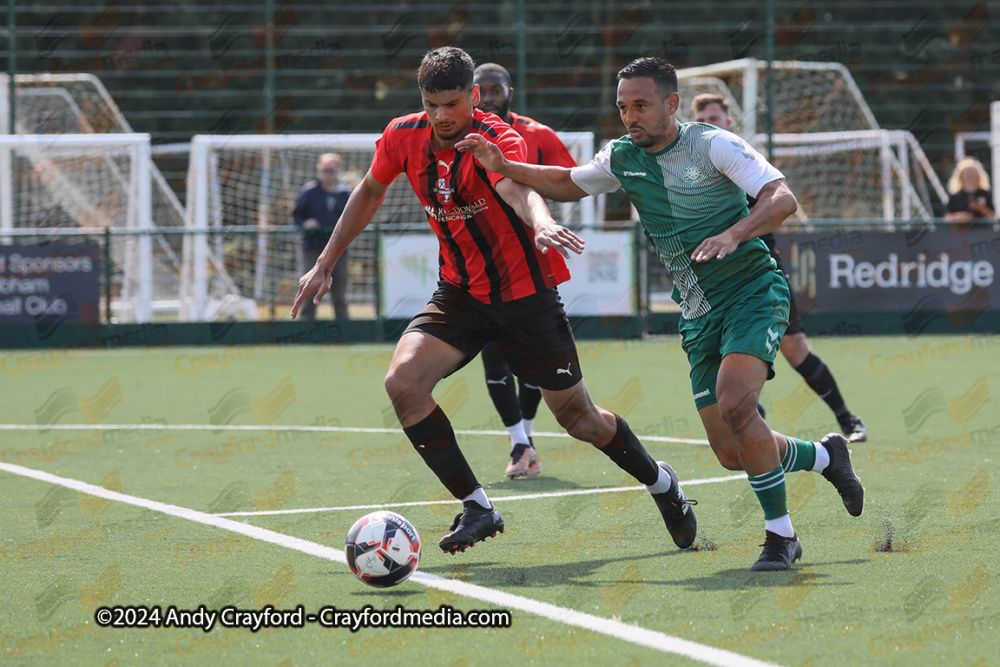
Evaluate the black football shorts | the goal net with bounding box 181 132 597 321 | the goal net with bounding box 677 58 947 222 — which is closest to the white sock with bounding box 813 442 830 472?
the black football shorts

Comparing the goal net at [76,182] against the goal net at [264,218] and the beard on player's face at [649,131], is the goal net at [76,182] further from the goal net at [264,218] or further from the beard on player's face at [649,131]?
the beard on player's face at [649,131]

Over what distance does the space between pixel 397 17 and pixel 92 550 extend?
2923 cm

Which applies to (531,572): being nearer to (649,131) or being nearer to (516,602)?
(516,602)

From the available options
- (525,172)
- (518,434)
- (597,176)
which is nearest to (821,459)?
(597,176)

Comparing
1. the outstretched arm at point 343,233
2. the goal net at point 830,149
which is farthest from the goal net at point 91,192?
the outstretched arm at point 343,233

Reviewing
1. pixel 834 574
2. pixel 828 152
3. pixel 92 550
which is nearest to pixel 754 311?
pixel 834 574

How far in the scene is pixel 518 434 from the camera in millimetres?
7438

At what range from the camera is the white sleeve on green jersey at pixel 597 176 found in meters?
5.36

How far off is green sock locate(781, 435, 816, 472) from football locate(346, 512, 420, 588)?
158 centimetres

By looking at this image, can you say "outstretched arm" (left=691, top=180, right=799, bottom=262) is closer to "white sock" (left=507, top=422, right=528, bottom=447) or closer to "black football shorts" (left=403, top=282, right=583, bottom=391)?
"black football shorts" (left=403, top=282, right=583, bottom=391)

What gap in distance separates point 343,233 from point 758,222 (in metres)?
1.80

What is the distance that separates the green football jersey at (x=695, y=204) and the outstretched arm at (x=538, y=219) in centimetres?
40

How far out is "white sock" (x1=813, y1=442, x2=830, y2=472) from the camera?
17.9 ft

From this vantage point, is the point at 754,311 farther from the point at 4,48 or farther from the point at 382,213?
the point at 4,48
